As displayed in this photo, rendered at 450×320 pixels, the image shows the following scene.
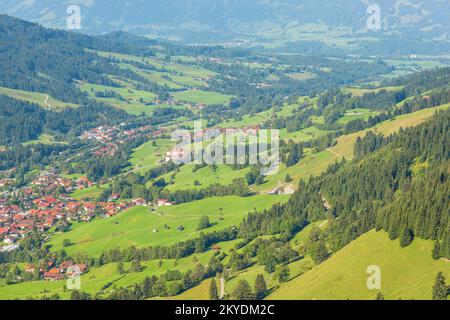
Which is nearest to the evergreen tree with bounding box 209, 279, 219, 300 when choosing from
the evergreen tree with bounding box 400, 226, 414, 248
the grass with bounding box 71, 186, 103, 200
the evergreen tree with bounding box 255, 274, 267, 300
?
the evergreen tree with bounding box 255, 274, 267, 300

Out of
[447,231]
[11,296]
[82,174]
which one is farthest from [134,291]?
[82,174]

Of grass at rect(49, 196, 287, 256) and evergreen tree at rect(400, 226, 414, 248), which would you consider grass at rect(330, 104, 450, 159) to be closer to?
grass at rect(49, 196, 287, 256)

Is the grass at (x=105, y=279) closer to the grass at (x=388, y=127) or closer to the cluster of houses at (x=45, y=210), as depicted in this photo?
the cluster of houses at (x=45, y=210)

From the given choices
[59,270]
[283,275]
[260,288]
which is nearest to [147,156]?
[59,270]

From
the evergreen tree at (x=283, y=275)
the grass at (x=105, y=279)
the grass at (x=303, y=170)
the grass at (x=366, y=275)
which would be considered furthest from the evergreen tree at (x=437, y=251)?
the grass at (x=303, y=170)
